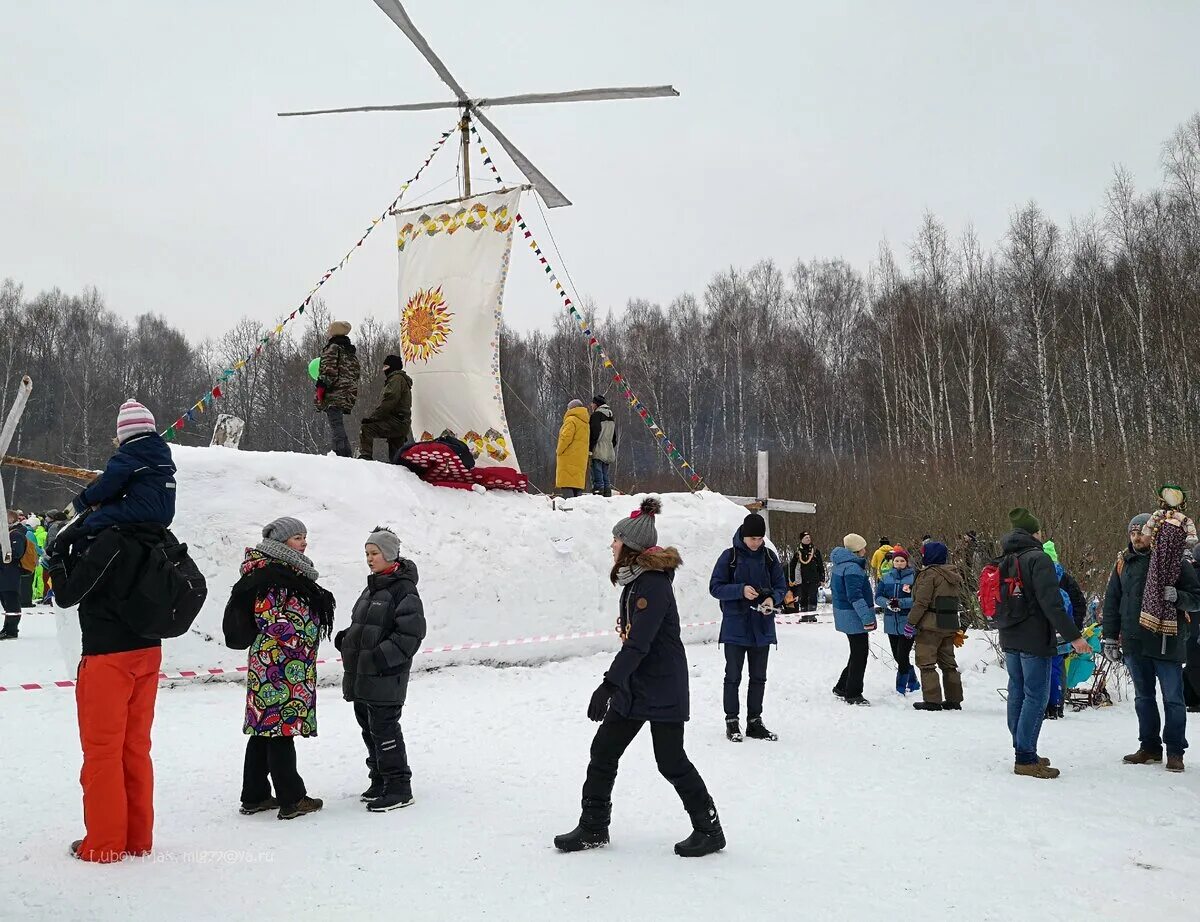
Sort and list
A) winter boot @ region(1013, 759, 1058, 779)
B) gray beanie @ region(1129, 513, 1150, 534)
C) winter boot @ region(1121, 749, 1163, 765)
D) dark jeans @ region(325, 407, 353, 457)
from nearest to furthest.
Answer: winter boot @ region(1013, 759, 1058, 779), winter boot @ region(1121, 749, 1163, 765), gray beanie @ region(1129, 513, 1150, 534), dark jeans @ region(325, 407, 353, 457)

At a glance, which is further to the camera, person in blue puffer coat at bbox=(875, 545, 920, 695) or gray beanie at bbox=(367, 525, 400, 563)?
person in blue puffer coat at bbox=(875, 545, 920, 695)

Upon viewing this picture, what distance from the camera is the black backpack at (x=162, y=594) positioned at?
404 centimetres

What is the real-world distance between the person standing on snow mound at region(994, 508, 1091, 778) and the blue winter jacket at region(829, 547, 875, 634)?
7.76 feet

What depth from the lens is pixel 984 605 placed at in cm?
654

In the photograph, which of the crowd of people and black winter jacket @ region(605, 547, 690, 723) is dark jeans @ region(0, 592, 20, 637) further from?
black winter jacket @ region(605, 547, 690, 723)

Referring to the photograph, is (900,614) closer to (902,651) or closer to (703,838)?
(902,651)

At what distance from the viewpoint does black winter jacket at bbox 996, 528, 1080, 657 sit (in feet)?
20.0

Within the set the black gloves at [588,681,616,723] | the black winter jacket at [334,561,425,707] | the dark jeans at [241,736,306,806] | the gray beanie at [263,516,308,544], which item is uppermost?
the gray beanie at [263,516,308,544]

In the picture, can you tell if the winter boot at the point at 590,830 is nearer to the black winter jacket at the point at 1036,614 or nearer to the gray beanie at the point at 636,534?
the gray beanie at the point at 636,534

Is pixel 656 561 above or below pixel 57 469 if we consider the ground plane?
below

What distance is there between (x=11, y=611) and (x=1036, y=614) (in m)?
11.7

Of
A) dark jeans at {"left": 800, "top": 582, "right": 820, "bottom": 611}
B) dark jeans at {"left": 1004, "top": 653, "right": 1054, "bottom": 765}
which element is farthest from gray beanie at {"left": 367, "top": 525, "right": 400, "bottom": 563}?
dark jeans at {"left": 800, "top": 582, "right": 820, "bottom": 611}

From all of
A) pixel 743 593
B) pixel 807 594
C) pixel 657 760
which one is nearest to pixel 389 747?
pixel 657 760

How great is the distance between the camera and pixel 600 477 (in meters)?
12.8
